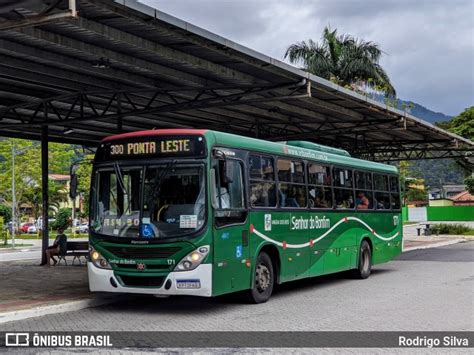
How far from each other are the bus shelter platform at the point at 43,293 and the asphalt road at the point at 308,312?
0.81ft

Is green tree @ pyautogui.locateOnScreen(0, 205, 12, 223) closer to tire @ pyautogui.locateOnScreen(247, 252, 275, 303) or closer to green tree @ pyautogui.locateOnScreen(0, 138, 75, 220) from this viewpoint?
green tree @ pyautogui.locateOnScreen(0, 138, 75, 220)

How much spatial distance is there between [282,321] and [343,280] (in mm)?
6702

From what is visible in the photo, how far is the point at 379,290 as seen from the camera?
14.4 metres

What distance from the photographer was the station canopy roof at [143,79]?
40.0ft

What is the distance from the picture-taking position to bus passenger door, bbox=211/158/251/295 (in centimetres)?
1098

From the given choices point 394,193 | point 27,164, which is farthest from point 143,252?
point 27,164

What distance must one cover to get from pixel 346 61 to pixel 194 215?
101 ft

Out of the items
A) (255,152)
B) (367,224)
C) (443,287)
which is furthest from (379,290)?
(255,152)

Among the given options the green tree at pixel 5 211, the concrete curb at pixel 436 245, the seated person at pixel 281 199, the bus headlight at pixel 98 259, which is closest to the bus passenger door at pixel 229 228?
the seated person at pixel 281 199

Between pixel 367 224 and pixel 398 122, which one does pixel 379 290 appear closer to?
pixel 367 224

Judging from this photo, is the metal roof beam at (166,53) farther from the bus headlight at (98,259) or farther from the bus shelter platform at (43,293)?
the bus shelter platform at (43,293)

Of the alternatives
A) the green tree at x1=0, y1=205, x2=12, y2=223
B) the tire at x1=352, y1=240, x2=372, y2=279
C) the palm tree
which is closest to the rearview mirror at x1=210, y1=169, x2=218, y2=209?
the tire at x1=352, y1=240, x2=372, y2=279

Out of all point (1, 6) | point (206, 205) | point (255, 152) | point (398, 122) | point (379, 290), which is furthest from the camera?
point (398, 122)

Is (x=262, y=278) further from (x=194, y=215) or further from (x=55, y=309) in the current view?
(x=55, y=309)
